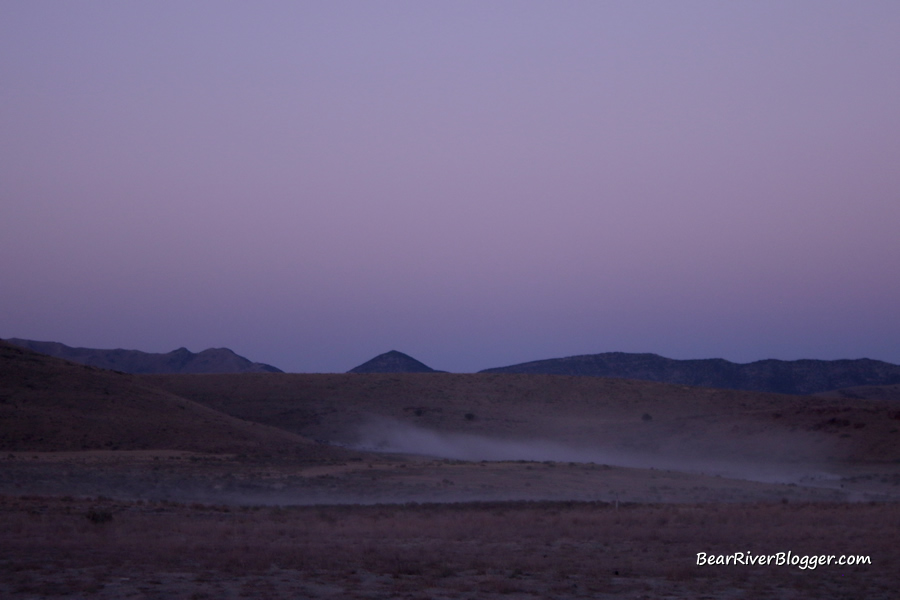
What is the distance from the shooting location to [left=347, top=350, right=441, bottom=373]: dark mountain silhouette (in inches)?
6216

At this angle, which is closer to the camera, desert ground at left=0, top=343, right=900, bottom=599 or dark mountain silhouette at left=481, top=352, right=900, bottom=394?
desert ground at left=0, top=343, right=900, bottom=599

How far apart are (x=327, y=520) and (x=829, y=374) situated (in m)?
138

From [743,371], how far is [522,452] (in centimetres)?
9666

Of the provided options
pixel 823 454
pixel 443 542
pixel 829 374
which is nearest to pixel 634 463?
pixel 823 454

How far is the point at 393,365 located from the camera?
159 m

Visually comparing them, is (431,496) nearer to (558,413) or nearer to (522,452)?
(522,452)

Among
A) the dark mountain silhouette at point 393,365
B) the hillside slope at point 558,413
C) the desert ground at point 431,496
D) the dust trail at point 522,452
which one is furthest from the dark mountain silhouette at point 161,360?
the dust trail at point 522,452

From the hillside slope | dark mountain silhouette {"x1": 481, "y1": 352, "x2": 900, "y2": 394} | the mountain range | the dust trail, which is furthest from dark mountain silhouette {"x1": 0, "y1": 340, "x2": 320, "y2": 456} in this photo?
dark mountain silhouette {"x1": 481, "y1": 352, "x2": 900, "y2": 394}

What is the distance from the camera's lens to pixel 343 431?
6369cm

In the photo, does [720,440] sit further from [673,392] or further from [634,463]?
[673,392]

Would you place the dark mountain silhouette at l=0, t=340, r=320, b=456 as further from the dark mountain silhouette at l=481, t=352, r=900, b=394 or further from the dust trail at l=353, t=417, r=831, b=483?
A: the dark mountain silhouette at l=481, t=352, r=900, b=394

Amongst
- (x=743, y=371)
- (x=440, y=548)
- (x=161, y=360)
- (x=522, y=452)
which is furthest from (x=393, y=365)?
(x=440, y=548)

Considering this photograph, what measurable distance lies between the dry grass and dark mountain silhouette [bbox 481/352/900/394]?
121 meters

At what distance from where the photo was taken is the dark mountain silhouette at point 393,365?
158m
